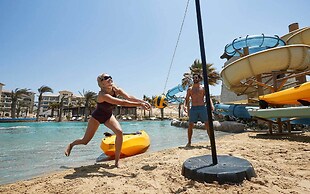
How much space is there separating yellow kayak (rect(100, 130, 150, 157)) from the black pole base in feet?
7.27

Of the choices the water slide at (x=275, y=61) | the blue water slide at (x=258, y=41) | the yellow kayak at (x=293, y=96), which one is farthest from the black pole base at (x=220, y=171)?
the blue water slide at (x=258, y=41)

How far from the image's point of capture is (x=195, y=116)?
464 centimetres

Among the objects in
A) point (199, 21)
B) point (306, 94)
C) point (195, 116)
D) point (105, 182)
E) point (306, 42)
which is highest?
point (306, 42)

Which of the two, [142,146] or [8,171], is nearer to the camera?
[8,171]

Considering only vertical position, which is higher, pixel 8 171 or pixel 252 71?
pixel 252 71

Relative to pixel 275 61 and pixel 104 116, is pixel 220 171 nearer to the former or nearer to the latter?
pixel 104 116

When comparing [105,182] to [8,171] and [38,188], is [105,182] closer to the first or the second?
[38,188]

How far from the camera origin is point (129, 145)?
171 inches

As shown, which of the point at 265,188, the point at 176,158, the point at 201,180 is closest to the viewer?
the point at 265,188

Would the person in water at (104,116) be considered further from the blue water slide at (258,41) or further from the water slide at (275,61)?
the blue water slide at (258,41)

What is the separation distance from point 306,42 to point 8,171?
12.4m

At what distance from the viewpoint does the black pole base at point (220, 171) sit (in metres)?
1.90

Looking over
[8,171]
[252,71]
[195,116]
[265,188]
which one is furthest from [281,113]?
[8,171]

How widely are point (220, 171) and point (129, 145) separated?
2.72 m
